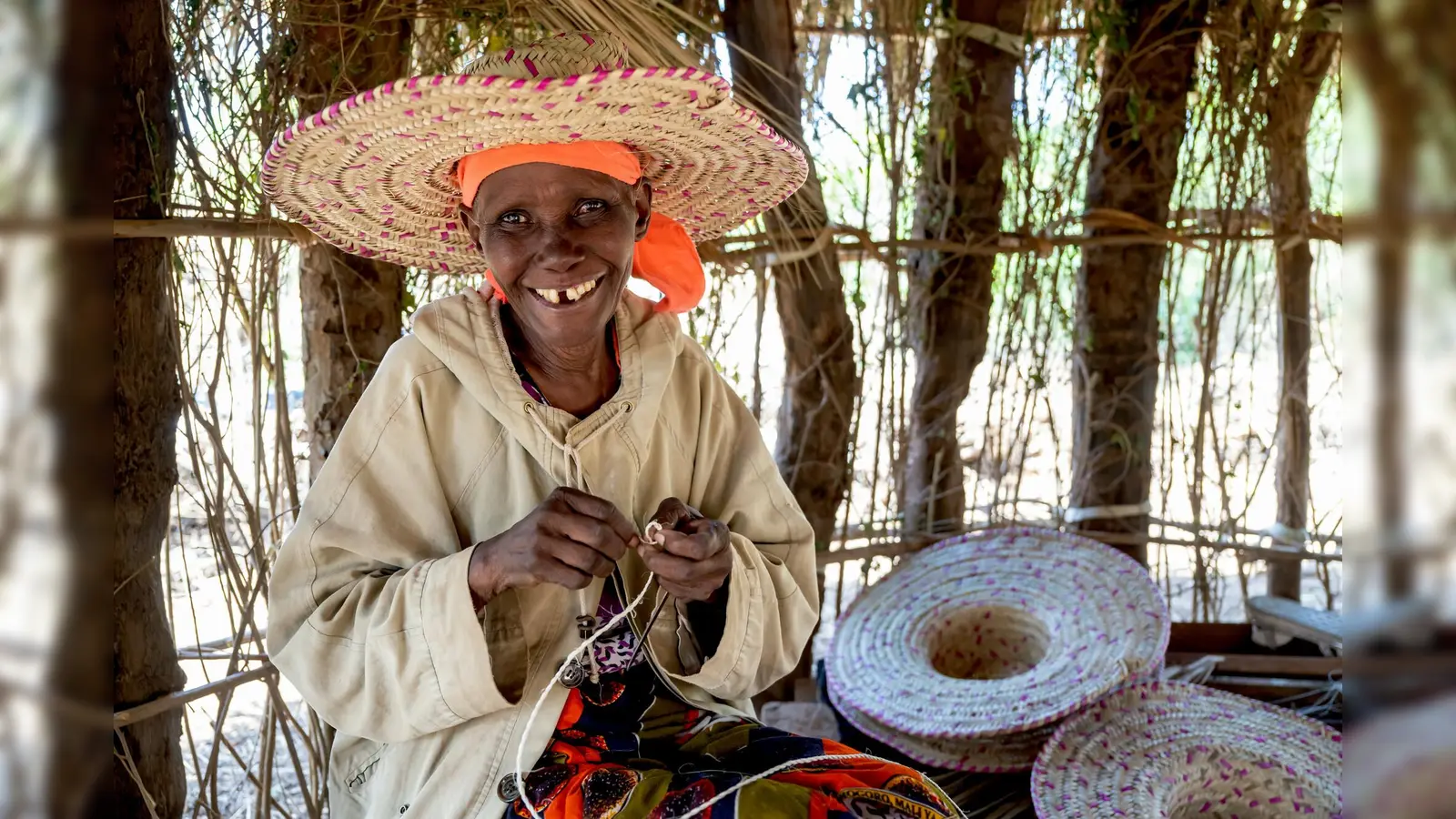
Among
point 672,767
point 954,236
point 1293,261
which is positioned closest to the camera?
point 672,767

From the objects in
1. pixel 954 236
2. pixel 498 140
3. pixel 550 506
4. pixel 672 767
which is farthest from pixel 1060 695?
pixel 498 140

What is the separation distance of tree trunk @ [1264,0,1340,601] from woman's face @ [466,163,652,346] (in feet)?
8.21

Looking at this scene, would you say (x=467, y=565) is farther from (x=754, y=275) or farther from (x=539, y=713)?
(x=754, y=275)

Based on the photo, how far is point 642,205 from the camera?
5.87ft

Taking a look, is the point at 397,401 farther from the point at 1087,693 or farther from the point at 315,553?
A: the point at 1087,693

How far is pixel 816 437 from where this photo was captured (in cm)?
314

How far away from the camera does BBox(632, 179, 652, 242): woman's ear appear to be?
1.77 m

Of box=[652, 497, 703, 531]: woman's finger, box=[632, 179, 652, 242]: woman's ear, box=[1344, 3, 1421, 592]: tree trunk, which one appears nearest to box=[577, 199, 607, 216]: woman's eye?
box=[632, 179, 652, 242]: woman's ear

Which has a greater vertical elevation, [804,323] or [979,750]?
[804,323]

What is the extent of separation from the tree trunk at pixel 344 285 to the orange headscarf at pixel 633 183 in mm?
715

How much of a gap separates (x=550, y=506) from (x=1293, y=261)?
127 inches

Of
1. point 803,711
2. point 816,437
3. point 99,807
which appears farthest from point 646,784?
point 816,437

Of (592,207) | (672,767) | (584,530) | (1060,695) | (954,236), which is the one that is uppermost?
(954,236)

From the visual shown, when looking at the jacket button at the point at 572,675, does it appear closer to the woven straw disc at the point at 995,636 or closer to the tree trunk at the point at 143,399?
the tree trunk at the point at 143,399
